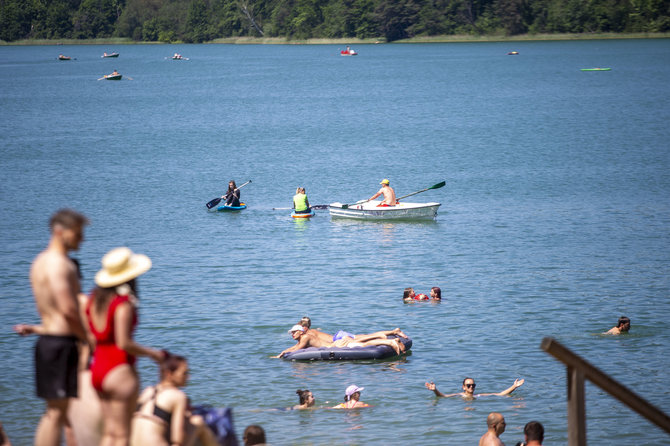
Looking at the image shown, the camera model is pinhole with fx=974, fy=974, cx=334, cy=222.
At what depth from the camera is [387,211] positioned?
1479 inches

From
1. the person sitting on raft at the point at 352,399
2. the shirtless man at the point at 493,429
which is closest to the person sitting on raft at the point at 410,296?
the person sitting on raft at the point at 352,399

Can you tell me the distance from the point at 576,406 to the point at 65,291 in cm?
401

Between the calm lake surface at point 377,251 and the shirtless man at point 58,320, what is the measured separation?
378 inches

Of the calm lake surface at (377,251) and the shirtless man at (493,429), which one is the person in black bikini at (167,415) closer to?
the shirtless man at (493,429)

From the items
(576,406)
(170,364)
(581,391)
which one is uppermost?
(170,364)

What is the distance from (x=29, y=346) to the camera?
78.8 ft

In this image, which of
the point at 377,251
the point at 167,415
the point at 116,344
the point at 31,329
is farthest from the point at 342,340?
the point at 116,344

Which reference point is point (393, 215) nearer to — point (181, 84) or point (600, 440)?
point (600, 440)

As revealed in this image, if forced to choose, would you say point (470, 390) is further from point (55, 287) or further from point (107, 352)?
point (55, 287)

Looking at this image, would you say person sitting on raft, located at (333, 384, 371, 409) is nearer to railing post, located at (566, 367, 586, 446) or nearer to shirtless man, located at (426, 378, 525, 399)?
shirtless man, located at (426, 378, 525, 399)

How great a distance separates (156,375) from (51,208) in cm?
2591

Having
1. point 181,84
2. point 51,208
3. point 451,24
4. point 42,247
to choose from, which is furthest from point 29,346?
point 451,24

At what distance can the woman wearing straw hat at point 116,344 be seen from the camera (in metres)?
7.40

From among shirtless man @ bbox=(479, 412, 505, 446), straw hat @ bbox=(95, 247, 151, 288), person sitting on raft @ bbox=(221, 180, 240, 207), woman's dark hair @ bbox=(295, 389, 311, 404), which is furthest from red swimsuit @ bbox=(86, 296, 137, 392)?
person sitting on raft @ bbox=(221, 180, 240, 207)
